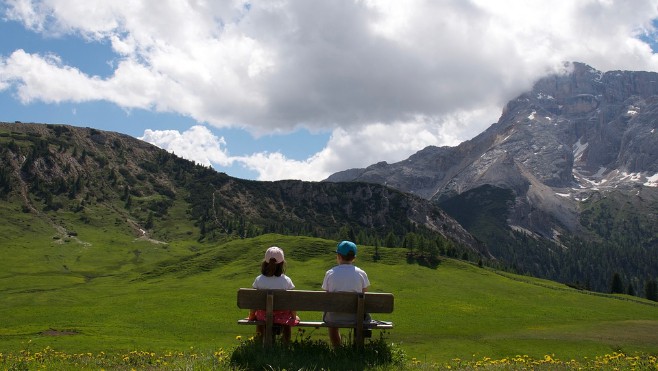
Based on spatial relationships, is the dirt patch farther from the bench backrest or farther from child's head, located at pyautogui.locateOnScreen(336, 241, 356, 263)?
child's head, located at pyautogui.locateOnScreen(336, 241, 356, 263)

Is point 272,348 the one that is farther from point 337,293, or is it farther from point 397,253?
point 397,253

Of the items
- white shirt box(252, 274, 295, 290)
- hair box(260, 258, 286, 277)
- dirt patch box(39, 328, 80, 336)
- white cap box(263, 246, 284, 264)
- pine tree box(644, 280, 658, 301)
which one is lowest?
pine tree box(644, 280, 658, 301)

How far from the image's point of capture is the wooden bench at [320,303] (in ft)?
49.2

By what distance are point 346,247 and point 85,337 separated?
1966 inches

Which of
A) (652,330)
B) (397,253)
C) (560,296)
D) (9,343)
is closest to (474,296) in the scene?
(560,296)

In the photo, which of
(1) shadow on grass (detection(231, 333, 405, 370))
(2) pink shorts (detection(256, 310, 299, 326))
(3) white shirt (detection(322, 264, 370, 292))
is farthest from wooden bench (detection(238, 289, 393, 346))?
(3) white shirt (detection(322, 264, 370, 292))

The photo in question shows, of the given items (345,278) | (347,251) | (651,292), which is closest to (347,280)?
(345,278)

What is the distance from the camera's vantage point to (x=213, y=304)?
92.2 metres

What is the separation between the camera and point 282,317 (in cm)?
1595

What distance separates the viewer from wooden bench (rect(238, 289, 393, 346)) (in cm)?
1501

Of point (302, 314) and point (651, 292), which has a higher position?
point (302, 314)

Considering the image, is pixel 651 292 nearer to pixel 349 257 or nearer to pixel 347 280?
pixel 349 257

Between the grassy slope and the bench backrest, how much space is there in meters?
33.7

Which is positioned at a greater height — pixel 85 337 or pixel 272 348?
pixel 272 348
